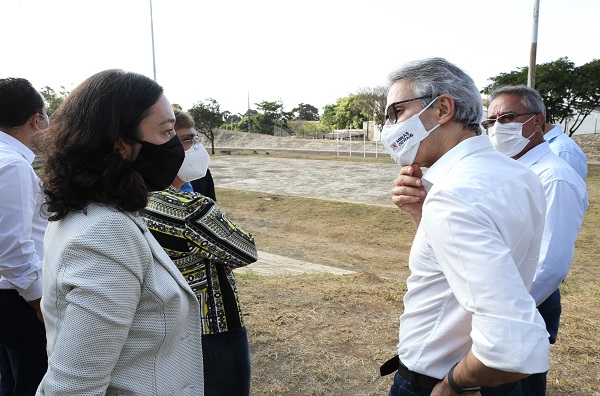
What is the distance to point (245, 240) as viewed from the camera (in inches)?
90.9

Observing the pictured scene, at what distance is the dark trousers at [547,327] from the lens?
101 inches

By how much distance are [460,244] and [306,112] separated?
82586mm

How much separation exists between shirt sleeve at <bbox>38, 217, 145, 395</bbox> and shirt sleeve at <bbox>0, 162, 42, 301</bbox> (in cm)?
134

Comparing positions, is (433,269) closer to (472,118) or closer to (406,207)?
(406,207)

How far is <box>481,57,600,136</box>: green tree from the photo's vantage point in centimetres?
2425

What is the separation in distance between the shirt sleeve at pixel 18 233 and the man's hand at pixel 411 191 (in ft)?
6.25

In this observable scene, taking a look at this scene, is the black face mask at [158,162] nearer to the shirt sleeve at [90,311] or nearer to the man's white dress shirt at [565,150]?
the shirt sleeve at [90,311]

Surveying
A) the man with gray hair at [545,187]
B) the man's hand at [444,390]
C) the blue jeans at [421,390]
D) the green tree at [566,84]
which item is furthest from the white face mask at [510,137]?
the green tree at [566,84]

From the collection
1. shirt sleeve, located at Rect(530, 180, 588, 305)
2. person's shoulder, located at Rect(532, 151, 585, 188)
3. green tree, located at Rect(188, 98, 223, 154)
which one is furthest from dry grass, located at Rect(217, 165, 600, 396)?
green tree, located at Rect(188, 98, 223, 154)

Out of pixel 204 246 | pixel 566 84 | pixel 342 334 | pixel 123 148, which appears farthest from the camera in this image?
pixel 566 84

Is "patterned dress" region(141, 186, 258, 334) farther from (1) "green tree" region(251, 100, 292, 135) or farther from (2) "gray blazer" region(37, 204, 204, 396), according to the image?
(1) "green tree" region(251, 100, 292, 135)

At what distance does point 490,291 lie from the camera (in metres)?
1.28

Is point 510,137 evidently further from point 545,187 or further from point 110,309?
point 110,309

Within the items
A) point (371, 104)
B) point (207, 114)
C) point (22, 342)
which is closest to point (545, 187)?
point (22, 342)
